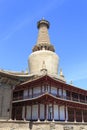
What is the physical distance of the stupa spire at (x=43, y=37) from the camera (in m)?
49.3

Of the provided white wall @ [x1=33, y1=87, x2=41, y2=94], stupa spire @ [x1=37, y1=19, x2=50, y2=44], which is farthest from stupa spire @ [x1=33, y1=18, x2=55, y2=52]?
white wall @ [x1=33, y1=87, x2=41, y2=94]

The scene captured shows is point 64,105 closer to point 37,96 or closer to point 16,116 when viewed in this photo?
point 37,96

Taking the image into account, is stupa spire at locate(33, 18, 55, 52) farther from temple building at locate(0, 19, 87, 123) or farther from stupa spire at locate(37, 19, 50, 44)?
temple building at locate(0, 19, 87, 123)

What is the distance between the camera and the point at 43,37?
5209 centimetres

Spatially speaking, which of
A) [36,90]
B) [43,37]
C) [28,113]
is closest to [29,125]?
[28,113]

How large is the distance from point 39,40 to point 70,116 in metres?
21.7

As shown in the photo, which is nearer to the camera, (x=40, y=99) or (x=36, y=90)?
(x=40, y=99)

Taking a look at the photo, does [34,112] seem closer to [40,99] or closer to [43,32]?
[40,99]

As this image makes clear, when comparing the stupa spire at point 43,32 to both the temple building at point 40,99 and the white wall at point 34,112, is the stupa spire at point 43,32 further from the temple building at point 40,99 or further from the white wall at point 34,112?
the white wall at point 34,112

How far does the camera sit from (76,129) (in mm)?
33594

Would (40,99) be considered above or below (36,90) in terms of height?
below

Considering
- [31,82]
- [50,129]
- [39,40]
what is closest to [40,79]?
[31,82]

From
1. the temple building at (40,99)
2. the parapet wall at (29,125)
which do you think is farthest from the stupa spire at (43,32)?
the parapet wall at (29,125)

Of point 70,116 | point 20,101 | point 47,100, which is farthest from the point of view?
point 70,116
